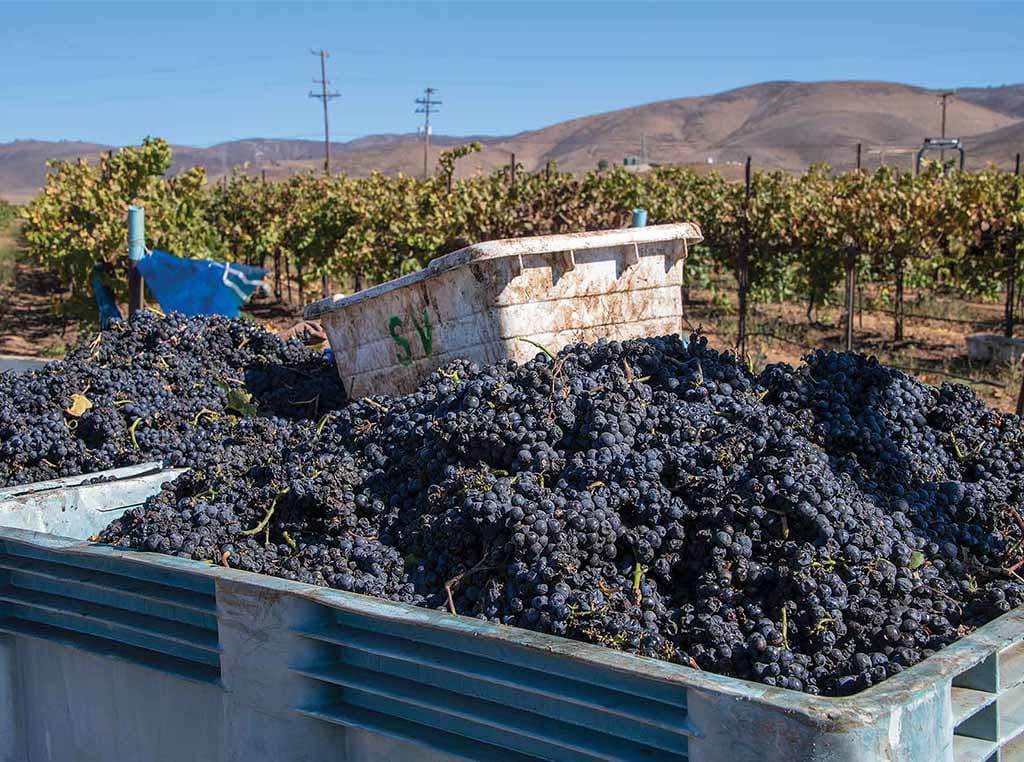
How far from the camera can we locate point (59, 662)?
2469 mm

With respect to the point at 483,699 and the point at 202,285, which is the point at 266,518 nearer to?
the point at 483,699

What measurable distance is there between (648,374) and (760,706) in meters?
1.58

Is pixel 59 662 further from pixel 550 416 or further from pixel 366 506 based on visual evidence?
pixel 550 416

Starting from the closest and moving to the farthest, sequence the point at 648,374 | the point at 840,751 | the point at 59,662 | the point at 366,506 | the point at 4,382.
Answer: the point at 840,751 → the point at 59,662 → the point at 366,506 → the point at 648,374 → the point at 4,382

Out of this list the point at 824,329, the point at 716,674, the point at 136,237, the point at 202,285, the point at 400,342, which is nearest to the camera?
the point at 716,674

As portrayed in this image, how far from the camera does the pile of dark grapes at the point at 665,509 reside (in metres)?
2.02

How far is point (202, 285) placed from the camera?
276 inches

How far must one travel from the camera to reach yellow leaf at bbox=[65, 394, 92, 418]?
12.3ft

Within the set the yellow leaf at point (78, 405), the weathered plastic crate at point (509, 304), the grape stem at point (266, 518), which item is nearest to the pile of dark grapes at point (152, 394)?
the yellow leaf at point (78, 405)

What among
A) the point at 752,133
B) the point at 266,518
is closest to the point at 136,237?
the point at 266,518

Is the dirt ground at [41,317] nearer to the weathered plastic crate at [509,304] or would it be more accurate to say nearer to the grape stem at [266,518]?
the weathered plastic crate at [509,304]

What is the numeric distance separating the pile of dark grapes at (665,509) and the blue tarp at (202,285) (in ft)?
13.3

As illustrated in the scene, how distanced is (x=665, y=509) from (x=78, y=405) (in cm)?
235

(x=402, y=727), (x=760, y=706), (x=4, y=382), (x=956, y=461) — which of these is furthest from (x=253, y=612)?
(x=4, y=382)
